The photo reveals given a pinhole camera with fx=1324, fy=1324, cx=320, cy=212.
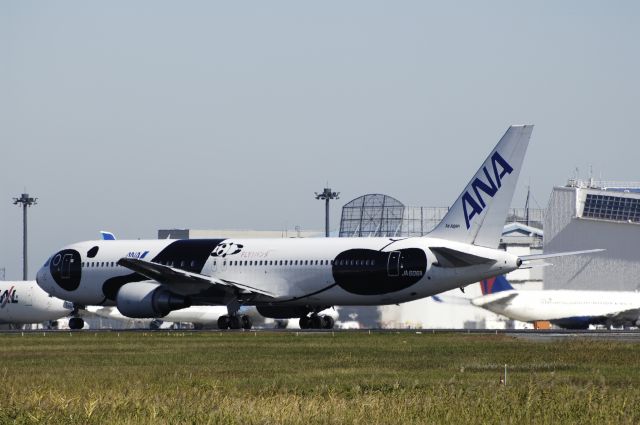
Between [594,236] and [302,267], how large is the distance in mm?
64592

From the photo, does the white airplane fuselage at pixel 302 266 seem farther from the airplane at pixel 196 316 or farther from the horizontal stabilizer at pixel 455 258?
the airplane at pixel 196 316

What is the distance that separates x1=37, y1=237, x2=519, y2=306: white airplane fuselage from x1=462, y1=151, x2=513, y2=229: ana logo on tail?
158 centimetres

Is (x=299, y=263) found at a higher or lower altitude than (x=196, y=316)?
higher

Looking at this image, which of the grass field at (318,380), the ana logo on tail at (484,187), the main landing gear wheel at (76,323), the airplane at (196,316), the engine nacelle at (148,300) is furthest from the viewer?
the airplane at (196,316)

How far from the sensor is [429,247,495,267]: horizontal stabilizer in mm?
56188

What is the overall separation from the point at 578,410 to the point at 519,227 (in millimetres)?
129431

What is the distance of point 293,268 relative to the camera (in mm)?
60938

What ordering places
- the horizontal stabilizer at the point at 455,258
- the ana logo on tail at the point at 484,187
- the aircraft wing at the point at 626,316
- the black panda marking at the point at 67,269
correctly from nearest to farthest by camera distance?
the horizontal stabilizer at the point at 455,258 < the ana logo on tail at the point at 484,187 < the black panda marking at the point at 67,269 < the aircraft wing at the point at 626,316

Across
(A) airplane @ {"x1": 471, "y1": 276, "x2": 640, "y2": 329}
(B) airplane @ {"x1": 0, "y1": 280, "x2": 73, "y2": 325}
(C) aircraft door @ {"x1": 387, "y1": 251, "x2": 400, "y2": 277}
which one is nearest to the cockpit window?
(B) airplane @ {"x1": 0, "y1": 280, "x2": 73, "y2": 325}

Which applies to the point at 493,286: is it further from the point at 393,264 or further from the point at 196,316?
the point at 393,264

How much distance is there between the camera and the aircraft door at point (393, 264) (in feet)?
189

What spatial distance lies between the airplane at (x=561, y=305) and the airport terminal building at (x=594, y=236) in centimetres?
2336

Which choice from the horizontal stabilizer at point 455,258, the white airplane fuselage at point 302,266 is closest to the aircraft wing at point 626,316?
the white airplane fuselage at point 302,266

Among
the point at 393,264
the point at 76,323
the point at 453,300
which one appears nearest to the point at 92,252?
the point at 76,323
